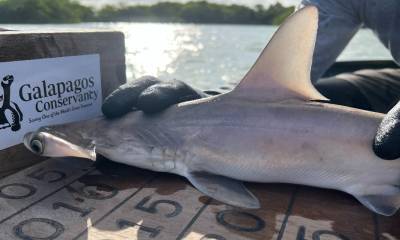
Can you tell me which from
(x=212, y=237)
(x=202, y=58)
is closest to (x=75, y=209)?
(x=212, y=237)

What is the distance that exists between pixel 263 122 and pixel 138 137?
52cm

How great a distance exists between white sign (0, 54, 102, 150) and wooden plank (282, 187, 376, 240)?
3.72ft

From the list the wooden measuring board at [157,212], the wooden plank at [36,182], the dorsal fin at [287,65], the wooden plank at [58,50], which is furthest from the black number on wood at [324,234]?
the wooden plank at [58,50]

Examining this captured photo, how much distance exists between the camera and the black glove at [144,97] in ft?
5.74

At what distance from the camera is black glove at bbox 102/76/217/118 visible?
5.74ft

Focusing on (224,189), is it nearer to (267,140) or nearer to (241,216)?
(241,216)

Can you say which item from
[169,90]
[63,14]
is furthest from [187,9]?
[169,90]

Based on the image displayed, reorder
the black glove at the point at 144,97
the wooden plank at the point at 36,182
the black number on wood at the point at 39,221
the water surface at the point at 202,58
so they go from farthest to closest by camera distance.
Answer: the water surface at the point at 202,58 < the black glove at the point at 144,97 < the wooden plank at the point at 36,182 < the black number on wood at the point at 39,221

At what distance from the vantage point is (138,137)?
5.60 feet

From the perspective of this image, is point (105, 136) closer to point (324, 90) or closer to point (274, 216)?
point (274, 216)

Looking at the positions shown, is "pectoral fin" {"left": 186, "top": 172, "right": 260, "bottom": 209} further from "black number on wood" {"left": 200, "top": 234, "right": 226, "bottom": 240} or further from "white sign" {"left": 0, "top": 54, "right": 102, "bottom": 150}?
"white sign" {"left": 0, "top": 54, "right": 102, "bottom": 150}

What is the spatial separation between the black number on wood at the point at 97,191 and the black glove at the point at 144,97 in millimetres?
352

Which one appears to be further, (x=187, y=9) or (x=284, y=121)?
(x=187, y=9)

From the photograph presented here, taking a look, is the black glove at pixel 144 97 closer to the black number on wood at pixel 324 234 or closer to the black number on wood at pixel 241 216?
the black number on wood at pixel 241 216
